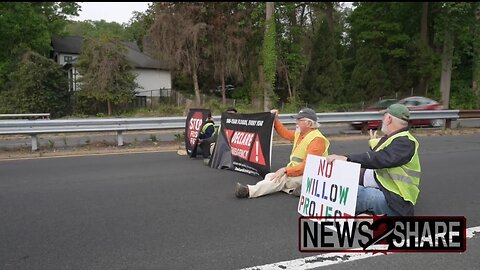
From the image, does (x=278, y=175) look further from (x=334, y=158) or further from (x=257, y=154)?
(x=334, y=158)

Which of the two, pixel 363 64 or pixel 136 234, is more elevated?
pixel 363 64

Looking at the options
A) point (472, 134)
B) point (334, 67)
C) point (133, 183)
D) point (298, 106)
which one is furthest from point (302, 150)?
point (334, 67)

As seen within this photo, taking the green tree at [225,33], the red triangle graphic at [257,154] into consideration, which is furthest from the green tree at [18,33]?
the red triangle graphic at [257,154]

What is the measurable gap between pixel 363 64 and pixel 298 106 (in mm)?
8678

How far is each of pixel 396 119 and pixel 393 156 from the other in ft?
1.47

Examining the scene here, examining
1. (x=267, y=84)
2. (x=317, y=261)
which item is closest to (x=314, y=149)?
(x=317, y=261)

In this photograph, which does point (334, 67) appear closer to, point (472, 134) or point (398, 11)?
point (398, 11)

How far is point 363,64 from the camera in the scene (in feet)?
106

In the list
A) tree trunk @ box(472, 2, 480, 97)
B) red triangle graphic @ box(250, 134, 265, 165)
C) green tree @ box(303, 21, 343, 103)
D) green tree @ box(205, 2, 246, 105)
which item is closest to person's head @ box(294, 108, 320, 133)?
red triangle graphic @ box(250, 134, 265, 165)

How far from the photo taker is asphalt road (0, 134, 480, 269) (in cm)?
375

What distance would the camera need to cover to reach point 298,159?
5.79 metres

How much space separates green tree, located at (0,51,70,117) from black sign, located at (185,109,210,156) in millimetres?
20261

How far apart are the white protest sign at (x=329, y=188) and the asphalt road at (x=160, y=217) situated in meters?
0.33

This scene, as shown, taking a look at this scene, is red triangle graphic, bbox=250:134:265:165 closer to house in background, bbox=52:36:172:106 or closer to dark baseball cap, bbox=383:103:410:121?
dark baseball cap, bbox=383:103:410:121
